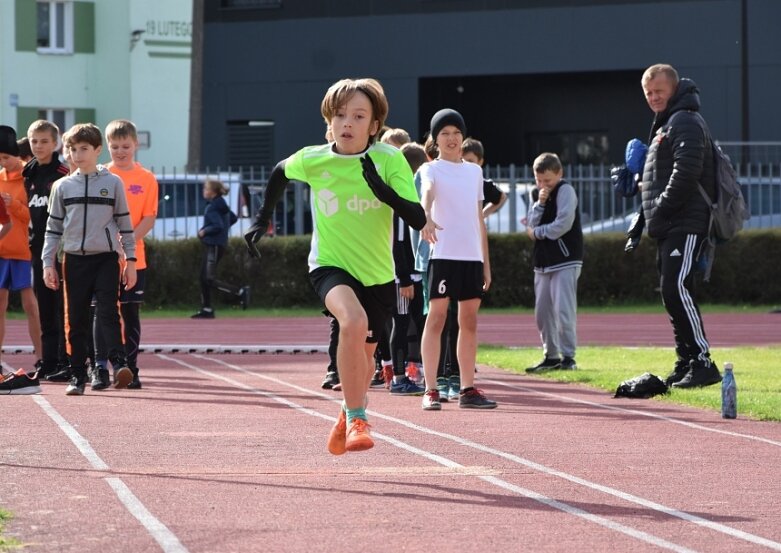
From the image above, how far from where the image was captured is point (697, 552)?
5.98m

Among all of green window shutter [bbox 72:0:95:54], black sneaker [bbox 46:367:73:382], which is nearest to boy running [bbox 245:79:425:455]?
black sneaker [bbox 46:367:73:382]

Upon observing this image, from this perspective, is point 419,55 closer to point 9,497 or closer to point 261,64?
point 261,64

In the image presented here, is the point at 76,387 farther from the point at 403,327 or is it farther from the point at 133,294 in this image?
the point at 403,327

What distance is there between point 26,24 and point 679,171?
38.4 m

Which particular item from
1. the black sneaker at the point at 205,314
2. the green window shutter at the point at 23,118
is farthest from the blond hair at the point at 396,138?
the green window shutter at the point at 23,118

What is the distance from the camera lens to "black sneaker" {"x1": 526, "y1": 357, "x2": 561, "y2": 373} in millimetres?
14062

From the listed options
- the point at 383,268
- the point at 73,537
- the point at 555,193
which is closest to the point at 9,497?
the point at 73,537

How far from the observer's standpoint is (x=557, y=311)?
14.1 m

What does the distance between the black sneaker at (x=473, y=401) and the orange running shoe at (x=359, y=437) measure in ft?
10.1

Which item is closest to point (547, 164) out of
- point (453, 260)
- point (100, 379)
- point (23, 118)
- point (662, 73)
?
point (662, 73)

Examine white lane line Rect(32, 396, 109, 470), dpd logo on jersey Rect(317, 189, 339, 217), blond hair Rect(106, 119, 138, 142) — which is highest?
blond hair Rect(106, 119, 138, 142)

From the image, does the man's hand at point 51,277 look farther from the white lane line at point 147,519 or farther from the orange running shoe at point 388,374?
the white lane line at point 147,519

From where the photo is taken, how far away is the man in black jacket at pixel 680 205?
11.9 metres

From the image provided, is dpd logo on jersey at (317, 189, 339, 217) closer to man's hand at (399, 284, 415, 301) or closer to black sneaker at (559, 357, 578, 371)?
Result: man's hand at (399, 284, 415, 301)
